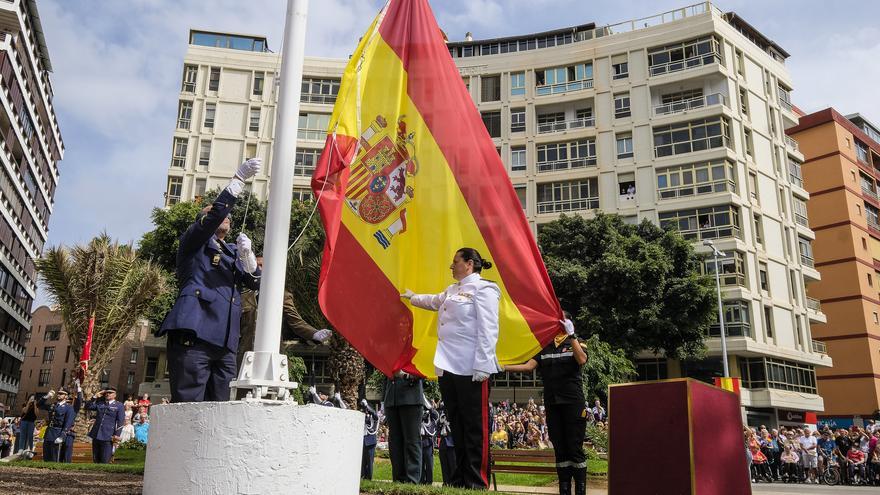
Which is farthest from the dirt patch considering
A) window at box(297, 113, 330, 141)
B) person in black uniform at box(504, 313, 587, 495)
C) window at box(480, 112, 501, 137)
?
window at box(297, 113, 330, 141)

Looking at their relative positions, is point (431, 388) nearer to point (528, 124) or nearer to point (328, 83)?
point (528, 124)

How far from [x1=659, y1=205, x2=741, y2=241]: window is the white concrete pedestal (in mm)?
38133

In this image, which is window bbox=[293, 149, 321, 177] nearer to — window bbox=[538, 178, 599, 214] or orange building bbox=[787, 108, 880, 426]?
window bbox=[538, 178, 599, 214]

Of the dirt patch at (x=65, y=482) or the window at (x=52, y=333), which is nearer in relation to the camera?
the dirt patch at (x=65, y=482)

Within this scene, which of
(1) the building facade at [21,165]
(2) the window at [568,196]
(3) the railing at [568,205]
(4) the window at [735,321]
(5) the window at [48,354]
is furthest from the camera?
(5) the window at [48,354]

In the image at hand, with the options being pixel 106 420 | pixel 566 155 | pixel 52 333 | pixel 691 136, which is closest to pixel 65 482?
pixel 106 420

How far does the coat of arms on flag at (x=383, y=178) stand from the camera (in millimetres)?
7108

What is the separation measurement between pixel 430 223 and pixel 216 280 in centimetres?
248

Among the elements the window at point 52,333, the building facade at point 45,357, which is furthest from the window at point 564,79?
the window at point 52,333

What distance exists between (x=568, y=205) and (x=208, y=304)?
40572mm

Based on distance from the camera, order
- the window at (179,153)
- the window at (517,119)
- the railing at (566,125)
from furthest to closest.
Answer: the window at (179,153), the window at (517,119), the railing at (566,125)

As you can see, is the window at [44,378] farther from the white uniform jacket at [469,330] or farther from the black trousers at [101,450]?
the white uniform jacket at [469,330]

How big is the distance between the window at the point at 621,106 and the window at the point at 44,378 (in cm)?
7892

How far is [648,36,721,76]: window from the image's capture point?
43.0 m
